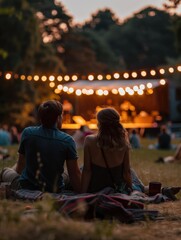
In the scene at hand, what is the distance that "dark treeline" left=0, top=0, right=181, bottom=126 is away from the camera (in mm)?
34844

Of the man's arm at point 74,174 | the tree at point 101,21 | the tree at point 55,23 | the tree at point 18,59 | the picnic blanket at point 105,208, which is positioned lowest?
the picnic blanket at point 105,208

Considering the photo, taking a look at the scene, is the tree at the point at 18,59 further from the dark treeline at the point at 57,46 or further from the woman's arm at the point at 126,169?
the woman's arm at the point at 126,169

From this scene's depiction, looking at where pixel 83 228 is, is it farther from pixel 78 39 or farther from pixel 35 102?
pixel 78 39

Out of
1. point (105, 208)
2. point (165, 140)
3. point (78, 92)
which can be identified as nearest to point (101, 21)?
point (78, 92)

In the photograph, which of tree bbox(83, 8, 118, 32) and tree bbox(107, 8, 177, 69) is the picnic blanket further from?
tree bbox(83, 8, 118, 32)

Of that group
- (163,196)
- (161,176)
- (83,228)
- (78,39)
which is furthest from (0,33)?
(83,228)

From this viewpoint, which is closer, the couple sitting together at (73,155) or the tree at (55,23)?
the couple sitting together at (73,155)

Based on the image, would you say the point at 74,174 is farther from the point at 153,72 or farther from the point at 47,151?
the point at 153,72

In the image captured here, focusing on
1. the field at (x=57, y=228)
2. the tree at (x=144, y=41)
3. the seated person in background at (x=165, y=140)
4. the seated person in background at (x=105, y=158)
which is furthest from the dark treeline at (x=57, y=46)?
the seated person in background at (x=165, y=140)

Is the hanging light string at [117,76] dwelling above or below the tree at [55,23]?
below

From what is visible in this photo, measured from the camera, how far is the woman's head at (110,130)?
6074 millimetres

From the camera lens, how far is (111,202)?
517cm

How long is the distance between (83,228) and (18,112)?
106 ft

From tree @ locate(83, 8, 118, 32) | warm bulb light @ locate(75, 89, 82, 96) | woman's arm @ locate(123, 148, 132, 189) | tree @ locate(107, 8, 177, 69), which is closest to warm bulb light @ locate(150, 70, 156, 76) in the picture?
warm bulb light @ locate(75, 89, 82, 96)
